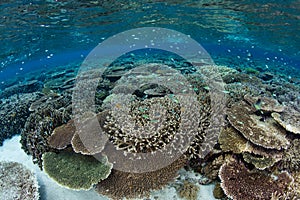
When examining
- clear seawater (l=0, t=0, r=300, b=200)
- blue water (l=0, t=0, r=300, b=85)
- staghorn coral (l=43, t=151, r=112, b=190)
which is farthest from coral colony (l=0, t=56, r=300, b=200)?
blue water (l=0, t=0, r=300, b=85)

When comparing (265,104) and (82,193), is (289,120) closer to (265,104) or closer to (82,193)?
(265,104)

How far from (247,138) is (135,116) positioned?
239 centimetres

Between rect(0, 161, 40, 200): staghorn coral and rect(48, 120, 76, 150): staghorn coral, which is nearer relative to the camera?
rect(0, 161, 40, 200): staghorn coral

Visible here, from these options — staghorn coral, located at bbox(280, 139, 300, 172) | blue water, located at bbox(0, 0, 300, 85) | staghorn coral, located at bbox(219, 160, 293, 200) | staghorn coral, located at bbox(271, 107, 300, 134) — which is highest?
staghorn coral, located at bbox(271, 107, 300, 134)

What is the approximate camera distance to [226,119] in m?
5.00

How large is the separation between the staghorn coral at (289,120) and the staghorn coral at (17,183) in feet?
17.7

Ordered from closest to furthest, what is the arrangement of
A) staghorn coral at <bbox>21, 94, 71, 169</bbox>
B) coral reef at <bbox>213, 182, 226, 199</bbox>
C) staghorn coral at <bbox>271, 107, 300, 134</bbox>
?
coral reef at <bbox>213, 182, 226, 199</bbox> < staghorn coral at <bbox>271, 107, 300, 134</bbox> < staghorn coral at <bbox>21, 94, 71, 169</bbox>

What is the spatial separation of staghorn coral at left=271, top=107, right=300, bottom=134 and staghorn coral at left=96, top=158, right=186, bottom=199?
2.61 meters

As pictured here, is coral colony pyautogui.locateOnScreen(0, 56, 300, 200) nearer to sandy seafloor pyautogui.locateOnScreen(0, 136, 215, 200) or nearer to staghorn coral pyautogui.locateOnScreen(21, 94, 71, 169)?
staghorn coral pyautogui.locateOnScreen(21, 94, 71, 169)

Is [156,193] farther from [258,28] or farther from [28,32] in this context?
[258,28]

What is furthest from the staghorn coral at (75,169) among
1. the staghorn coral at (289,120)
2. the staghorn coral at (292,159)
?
the staghorn coral at (289,120)

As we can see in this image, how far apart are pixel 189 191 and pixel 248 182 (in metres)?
1.16

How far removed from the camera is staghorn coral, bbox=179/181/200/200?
14.4 feet

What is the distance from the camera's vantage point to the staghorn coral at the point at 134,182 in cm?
416
